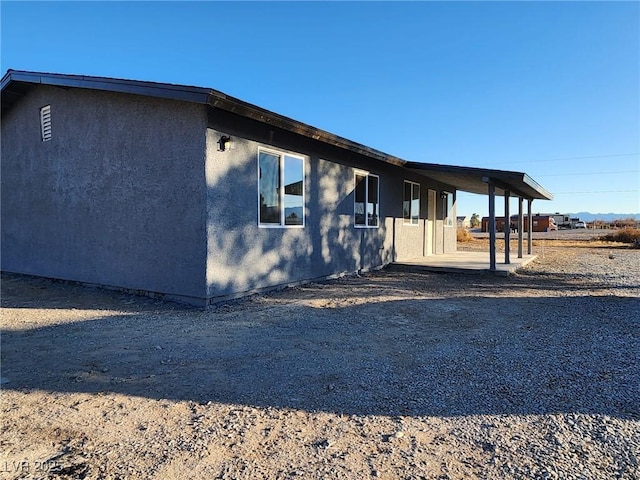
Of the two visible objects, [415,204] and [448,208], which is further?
[448,208]

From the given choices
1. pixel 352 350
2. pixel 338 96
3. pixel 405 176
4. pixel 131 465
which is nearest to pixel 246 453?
pixel 131 465

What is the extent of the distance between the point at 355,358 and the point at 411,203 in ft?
32.5

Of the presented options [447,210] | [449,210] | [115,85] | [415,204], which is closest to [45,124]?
[115,85]

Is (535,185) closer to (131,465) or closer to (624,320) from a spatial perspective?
(624,320)

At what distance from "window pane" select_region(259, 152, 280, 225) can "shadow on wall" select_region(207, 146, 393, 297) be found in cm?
21

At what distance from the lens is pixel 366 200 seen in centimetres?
1078

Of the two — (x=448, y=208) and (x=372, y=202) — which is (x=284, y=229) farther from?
(x=448, y=208)

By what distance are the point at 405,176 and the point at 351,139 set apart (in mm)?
4361

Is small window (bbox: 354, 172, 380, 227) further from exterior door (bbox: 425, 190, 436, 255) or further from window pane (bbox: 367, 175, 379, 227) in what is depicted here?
exterior door (bbox: 425, 190, 436, 255)

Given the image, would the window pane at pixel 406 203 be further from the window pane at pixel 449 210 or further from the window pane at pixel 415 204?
the window pane at pixel 449 210

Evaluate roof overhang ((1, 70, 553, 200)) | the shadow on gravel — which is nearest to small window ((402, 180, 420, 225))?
roof overhang ((1, 70, 553, 200))

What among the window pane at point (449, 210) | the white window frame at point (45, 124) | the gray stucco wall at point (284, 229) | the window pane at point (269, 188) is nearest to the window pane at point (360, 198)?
the gray stucco wall at point (284, 229)

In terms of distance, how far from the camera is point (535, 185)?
454 inches

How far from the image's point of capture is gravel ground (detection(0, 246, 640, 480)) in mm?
2326
